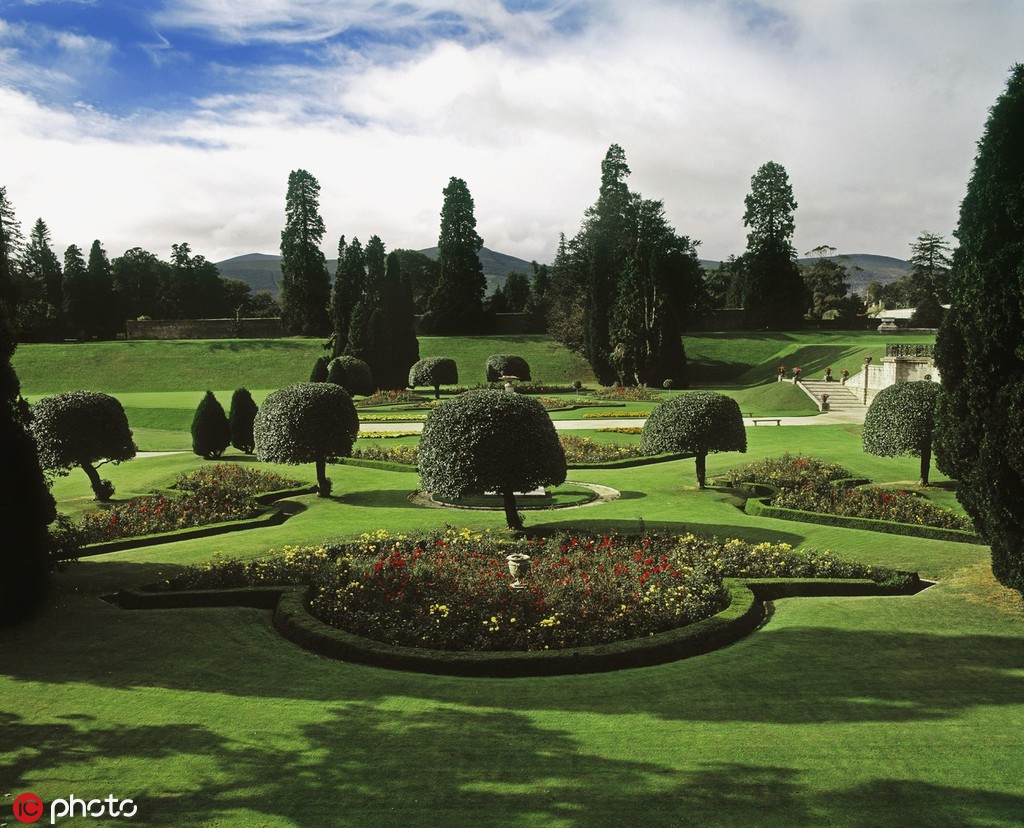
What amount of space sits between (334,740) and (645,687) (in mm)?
3132

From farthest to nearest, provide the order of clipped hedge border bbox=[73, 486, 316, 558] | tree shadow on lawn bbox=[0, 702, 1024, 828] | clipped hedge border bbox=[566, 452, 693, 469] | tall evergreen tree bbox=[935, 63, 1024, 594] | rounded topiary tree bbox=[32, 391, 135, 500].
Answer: clipped hedge border bbox=[566, 452, 693, 469] → rounded topiary tree bbox=[32, 391, 135, 500] → clipped hedge border bbox=[73, 486, 316, 558] → tall evergreen tree bbox=[935, 63, 1024, 594] → tree shadow on lawn bbox=[0, 702, 1024, 828]

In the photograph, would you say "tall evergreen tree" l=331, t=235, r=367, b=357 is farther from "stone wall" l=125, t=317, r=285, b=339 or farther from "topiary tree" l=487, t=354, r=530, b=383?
"stone wall" l=125, t=317, r=285, b=339

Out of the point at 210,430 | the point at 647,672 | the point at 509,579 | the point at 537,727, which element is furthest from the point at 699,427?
the point at 210,430

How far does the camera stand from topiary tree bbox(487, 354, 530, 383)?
175ft

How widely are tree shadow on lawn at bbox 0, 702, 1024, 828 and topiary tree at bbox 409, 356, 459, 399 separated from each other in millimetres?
42470

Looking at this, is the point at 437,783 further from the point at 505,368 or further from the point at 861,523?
the point at 505,368

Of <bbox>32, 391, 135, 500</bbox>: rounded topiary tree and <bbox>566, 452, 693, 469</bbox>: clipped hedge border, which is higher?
<bbox>32, 391, 135, 500</bbox>: rounded topiary tree

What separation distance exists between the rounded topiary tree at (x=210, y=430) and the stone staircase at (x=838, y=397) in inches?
1050

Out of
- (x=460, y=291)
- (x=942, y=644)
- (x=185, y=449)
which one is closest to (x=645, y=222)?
(x=460, y=291)

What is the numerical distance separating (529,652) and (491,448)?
18.0ft

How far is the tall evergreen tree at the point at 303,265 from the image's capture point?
71.9m

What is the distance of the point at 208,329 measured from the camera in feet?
Answer: 242

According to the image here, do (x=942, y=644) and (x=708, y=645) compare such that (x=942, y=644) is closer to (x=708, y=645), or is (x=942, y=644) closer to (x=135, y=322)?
(x=708, y=645)

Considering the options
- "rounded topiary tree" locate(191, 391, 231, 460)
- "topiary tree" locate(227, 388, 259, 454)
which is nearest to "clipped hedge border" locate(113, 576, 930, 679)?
"rounded topiary tree" locate(191, 391, 231, 460)
